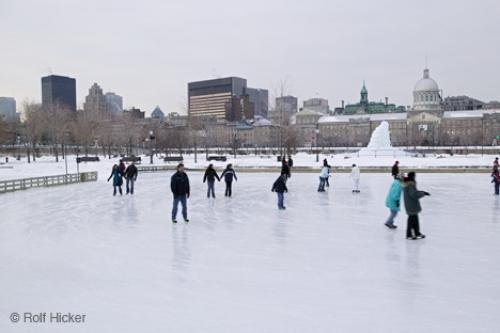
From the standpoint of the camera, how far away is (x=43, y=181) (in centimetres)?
2612

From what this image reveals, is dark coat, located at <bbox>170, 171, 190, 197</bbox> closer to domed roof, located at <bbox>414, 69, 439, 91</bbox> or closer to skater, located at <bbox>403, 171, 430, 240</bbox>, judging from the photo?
skater, located at <bbox>403, 171, 430, 240</bbox>

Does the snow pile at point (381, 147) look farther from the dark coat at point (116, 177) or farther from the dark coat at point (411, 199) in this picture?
the dark coat at point (411, 199)

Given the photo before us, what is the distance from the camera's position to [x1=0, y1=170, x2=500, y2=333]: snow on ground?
612cm

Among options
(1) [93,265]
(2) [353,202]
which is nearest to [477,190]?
(2) [353,202]

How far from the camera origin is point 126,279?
7.95m

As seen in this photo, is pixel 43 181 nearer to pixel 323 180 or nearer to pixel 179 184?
pixel 323 180

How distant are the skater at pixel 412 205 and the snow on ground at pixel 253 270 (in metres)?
0.35

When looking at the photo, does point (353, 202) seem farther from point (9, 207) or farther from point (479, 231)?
point (9, 207)

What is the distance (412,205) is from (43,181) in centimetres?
2177

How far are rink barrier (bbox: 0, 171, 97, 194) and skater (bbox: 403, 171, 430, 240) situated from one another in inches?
755

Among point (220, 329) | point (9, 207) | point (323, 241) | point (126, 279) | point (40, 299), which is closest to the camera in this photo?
point (220, 329)

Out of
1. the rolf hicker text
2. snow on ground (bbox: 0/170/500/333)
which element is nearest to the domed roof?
snow on ground (bbox: 0/170/500/333)

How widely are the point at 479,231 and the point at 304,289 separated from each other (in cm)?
694

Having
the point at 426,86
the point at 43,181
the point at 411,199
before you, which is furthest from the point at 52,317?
the point at 426,86
